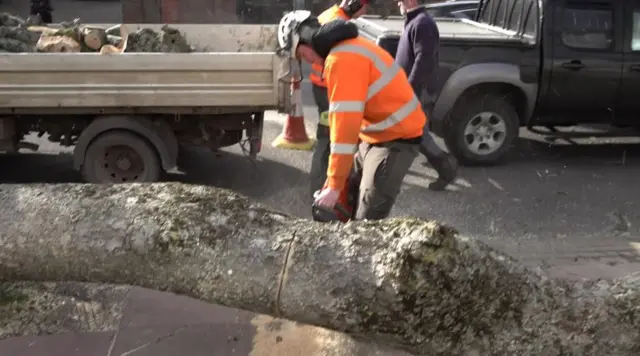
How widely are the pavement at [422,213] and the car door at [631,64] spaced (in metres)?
0.72

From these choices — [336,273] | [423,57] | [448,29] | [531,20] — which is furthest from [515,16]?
[336,273]

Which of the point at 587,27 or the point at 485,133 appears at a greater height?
the point at 587,27

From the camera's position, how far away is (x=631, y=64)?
743 cm

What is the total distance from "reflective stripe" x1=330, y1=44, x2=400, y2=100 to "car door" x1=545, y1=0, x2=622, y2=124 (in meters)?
4.16

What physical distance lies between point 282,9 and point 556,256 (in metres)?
13.0

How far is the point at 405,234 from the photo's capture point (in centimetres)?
257

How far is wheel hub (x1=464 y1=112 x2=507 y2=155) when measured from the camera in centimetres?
732

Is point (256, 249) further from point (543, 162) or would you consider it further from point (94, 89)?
point (543, 162)

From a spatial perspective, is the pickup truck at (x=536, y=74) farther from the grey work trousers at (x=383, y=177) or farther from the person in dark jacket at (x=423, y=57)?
the grey work trousers at (x=383, y=177)

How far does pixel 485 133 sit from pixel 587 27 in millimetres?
1591

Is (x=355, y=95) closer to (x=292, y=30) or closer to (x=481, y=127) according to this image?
(x=292, y=30)

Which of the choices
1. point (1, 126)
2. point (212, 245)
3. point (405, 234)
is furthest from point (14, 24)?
point (405, 234)

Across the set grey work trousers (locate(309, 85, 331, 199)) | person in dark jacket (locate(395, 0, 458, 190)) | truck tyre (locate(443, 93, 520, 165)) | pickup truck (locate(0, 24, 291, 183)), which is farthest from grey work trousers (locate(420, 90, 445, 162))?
pickup truck (locate(0, 24, 291, 183))

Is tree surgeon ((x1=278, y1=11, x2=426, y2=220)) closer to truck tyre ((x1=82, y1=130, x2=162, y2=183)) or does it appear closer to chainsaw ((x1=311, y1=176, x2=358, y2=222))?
chainsaw ((x1=311, y1=176, x2=358, y2=222))
